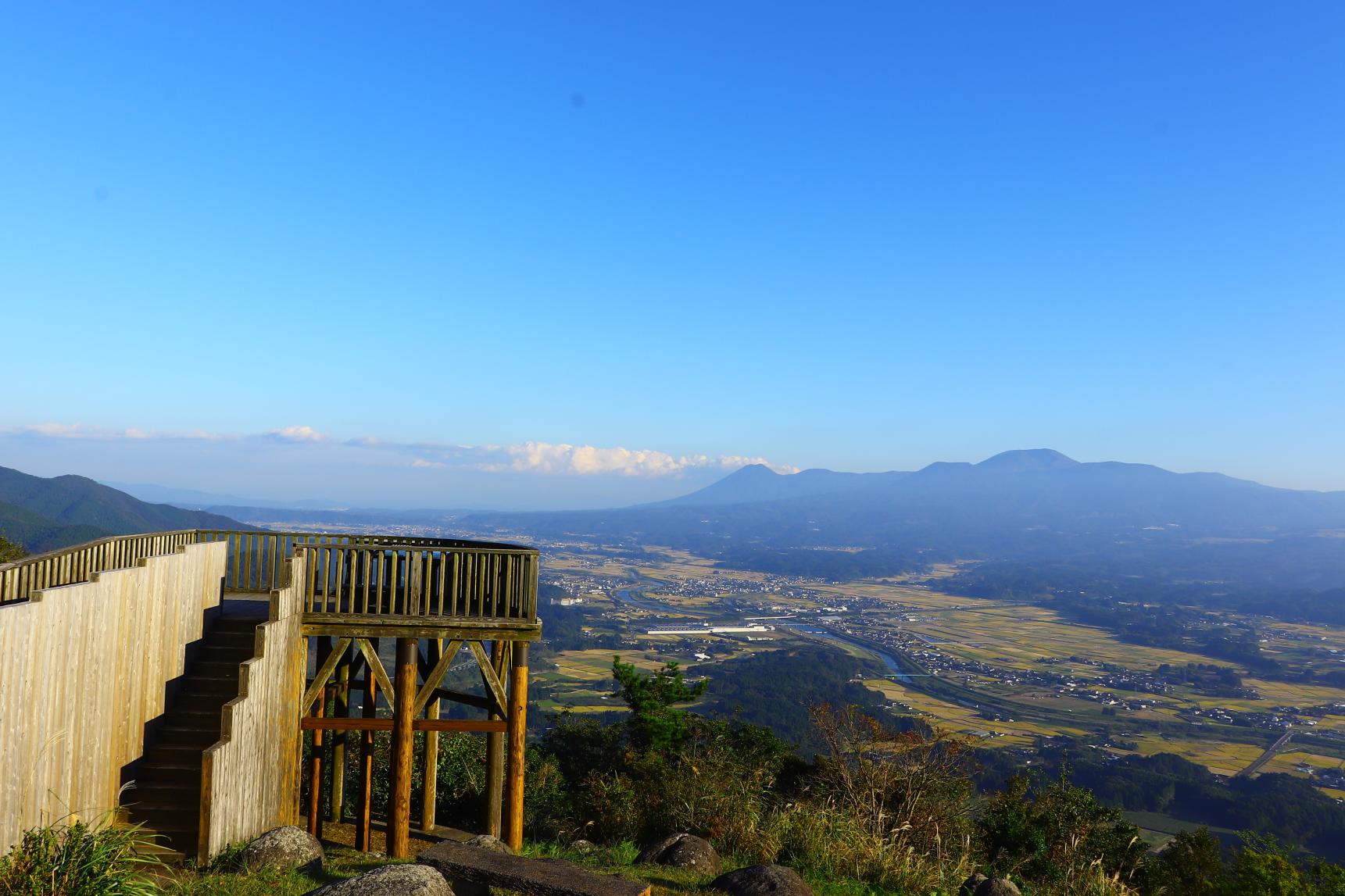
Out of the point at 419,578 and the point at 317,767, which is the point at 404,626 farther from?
the point at 317,767

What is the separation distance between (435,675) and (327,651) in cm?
274

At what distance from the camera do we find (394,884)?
23.0ft

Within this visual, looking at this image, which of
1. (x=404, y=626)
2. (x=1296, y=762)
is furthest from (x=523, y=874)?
(x=1296, y=762)

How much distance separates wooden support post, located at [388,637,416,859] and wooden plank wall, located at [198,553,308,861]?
1.21 metres

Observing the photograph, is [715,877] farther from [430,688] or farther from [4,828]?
[4,828]

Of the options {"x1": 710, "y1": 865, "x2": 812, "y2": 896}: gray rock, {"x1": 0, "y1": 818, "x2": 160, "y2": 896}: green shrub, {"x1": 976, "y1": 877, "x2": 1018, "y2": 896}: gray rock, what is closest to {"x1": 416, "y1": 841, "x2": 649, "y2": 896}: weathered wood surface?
{"x1": 710, "y1": 865, "x2": 812, "y2": 896}: gray rock

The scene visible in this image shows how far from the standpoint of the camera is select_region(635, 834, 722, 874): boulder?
10375 mm

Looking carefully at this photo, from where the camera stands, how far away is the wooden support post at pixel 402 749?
1191 cm

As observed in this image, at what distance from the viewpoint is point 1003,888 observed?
10.0 m

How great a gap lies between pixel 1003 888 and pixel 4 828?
9.47 m

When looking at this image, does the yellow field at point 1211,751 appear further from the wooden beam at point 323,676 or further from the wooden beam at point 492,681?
the wooden beam at point 323,676

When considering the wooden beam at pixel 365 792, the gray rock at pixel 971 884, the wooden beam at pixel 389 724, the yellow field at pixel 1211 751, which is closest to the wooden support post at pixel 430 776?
the wooden beam at pixel 365 792

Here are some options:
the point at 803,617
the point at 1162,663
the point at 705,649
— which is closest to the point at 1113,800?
the point at 705,649

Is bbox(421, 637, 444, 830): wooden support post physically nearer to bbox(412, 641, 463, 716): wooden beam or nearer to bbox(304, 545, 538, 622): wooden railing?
bbox(412, 641, 463, 716): wooden beam
